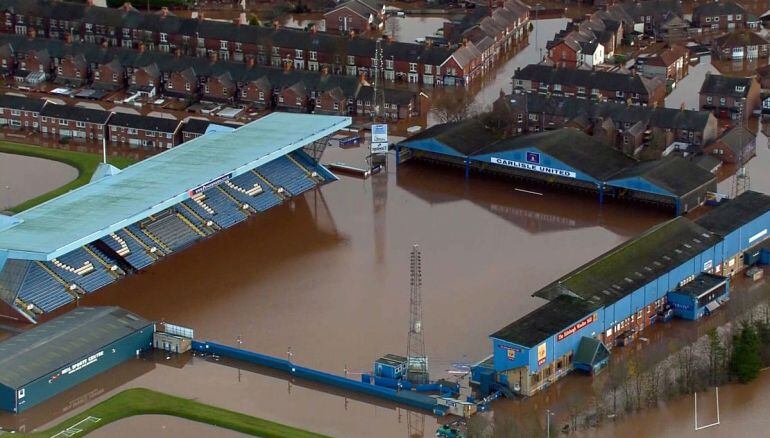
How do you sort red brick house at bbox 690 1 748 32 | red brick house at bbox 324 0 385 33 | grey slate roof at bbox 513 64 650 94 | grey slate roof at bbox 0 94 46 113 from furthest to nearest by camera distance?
red brick house at bbox 324 0 385 33
red brick house at bbox 690 1 748 32
grey slate roof at bbox 513 64 650 94
grey slate roof at bbox 0 94 46 113

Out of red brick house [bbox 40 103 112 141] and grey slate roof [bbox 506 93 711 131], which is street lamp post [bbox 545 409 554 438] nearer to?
grey slate roof [bbox 506 93 711 131]

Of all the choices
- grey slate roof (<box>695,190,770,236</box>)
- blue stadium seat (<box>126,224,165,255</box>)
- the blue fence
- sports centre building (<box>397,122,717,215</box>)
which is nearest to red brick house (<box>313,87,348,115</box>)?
sports centre building (<box>397,122,717,215</box>)

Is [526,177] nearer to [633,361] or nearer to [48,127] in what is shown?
[633,361]

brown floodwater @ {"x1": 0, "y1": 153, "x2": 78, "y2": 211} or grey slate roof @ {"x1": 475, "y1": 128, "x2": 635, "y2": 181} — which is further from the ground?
grey slate roof @ {"x1": 475, "y1": 128, "x2": 635, "y2": 181}

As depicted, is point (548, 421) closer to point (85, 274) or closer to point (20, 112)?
point (85, 274)

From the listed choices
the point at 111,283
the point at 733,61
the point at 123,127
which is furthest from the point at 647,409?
the point at 733,61

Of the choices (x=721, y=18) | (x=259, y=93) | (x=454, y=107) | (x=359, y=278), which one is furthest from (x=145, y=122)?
(x=721, y=18)
